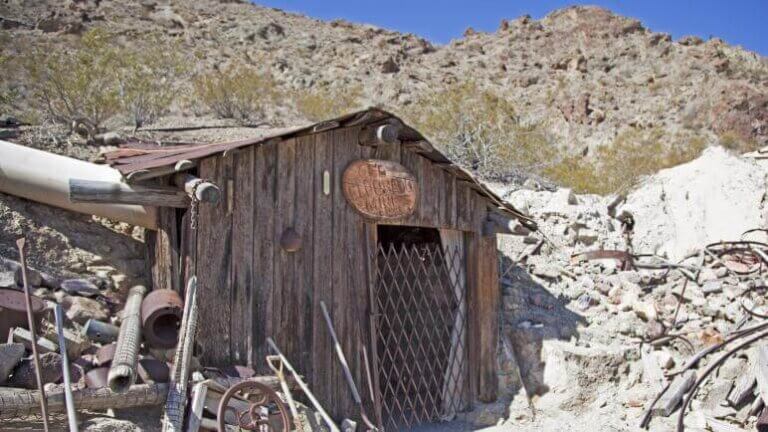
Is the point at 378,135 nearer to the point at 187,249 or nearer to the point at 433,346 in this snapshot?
the point at 187,249

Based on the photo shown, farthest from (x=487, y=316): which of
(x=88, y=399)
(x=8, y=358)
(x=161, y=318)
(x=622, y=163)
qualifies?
(x=622, y=163)

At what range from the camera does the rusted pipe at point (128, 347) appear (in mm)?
4121

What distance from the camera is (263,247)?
5.70 meters

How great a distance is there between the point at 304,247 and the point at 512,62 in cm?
2420

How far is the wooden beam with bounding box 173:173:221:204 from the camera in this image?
4988mm

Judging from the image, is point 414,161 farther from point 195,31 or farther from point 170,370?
point 195,31

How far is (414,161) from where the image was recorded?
690 cm

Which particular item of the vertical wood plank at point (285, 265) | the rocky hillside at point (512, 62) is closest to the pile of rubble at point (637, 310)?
the vertical wood plank at point (285, 265)

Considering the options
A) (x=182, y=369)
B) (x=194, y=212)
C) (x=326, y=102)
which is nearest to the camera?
(x=182, y=369)

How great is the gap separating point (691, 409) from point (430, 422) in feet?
8.14

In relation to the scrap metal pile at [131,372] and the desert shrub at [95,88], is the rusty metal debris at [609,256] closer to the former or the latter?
the scrap metal pile at [131,372]

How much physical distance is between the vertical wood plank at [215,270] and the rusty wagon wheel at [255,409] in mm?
498

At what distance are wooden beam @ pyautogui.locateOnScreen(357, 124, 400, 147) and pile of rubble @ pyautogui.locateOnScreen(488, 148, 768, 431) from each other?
260cm

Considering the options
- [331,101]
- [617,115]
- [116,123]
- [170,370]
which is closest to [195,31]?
[331,101]
